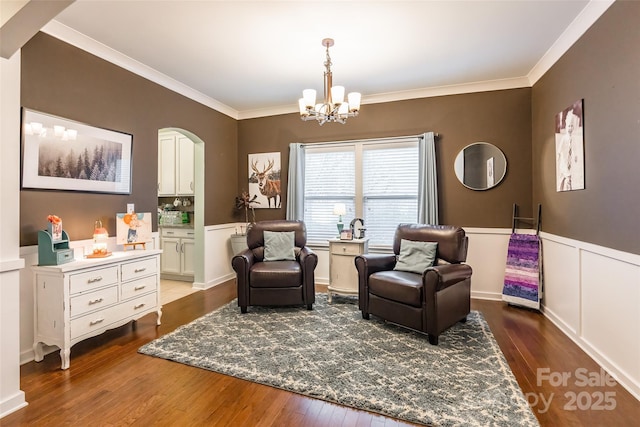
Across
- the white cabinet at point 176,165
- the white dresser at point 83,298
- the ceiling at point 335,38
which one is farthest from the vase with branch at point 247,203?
the white dresser at point 83,298

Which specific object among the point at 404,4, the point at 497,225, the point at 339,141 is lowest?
the point at 497,225

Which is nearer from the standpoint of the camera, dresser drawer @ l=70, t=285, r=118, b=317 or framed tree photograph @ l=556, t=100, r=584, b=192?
dresser drawer @ l=70, t=285, r=118, b=317

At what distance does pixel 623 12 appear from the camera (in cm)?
215

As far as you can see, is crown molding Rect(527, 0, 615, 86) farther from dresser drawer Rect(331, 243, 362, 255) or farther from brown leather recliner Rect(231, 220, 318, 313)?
brown leather recliner Rect(231, 220, 318, 313)

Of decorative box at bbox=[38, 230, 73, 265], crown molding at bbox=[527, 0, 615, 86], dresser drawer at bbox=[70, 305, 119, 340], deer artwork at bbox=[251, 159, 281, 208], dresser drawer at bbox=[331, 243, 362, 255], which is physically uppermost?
crown molding at bbox=[527, 0, 615, 86]

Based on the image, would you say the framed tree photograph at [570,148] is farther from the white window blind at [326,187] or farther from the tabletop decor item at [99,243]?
the tabletop decor item at [99,243]

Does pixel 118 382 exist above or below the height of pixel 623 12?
below

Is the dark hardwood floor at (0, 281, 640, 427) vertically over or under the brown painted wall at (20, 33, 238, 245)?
under

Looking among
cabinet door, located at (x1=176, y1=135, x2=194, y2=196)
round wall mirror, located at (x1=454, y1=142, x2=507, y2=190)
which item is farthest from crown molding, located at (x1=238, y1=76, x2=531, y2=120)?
cabinet door, located at (x1=176, y1=135, x2=194, y2=196)

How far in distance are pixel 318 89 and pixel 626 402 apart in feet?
13.7

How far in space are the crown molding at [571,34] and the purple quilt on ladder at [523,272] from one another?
1901 millimetres

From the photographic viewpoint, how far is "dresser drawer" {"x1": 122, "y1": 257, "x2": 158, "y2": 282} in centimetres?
283

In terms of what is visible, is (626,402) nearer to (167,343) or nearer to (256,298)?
(256,298)

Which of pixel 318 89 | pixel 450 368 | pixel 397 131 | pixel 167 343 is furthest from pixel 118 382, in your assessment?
pixel 397 131
